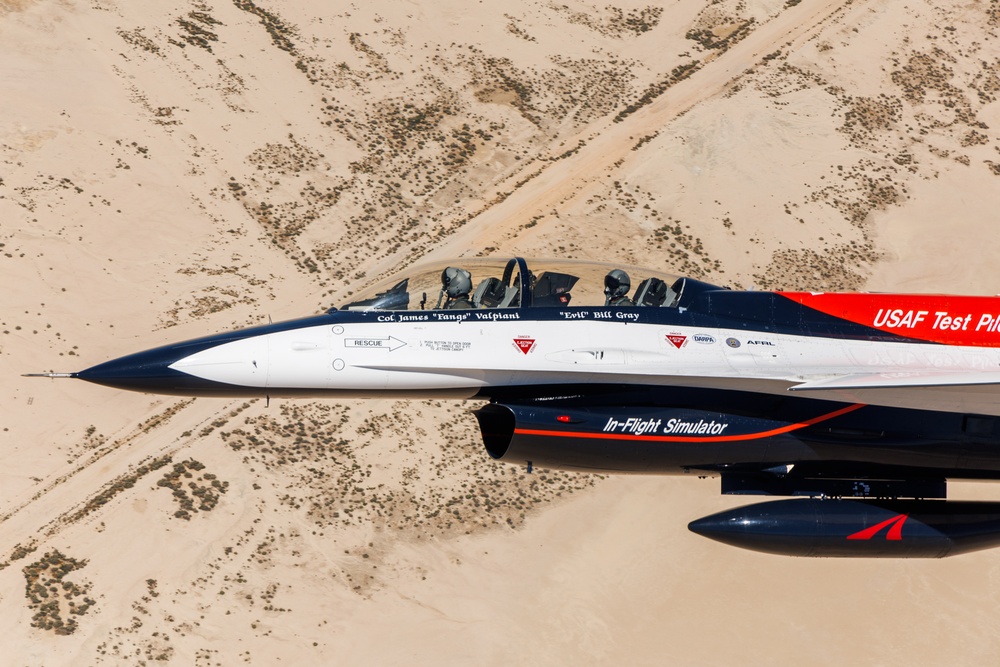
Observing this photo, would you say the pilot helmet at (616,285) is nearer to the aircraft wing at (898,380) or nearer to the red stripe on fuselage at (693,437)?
the red stripe on fuselage at (693,437)

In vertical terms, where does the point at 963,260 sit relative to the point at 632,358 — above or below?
above

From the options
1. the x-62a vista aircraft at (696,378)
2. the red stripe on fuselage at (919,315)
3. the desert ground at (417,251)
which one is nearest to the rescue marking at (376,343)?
the x-62a vista aircraft at (696,378)

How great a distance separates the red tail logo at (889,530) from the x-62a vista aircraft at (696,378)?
22 mm

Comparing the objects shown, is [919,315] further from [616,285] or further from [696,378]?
[616,285]

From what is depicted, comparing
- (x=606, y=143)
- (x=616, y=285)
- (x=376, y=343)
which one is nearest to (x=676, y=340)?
A: (x=616, y=285)

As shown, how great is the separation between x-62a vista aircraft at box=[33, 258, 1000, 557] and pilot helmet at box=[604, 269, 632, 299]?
0.13 ft

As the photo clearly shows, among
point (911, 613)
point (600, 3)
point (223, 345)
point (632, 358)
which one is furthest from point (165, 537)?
point (600, 3)

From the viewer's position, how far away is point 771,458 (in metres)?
17.9

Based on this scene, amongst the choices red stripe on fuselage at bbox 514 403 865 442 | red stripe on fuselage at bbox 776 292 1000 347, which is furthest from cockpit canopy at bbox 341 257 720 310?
red stripe on fuselage at bbox 776 292 1000 347

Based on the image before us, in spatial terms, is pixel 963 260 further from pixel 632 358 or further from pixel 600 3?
pixel 632 358

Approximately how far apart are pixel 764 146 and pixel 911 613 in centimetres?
2016

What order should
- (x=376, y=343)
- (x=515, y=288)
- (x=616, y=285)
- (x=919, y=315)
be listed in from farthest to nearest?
(x=919, y=315) < (x=616, y=285) < (x=515, y=288) < (x=376, y=343)

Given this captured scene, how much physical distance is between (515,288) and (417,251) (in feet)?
61.2

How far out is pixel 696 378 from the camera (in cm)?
1747
